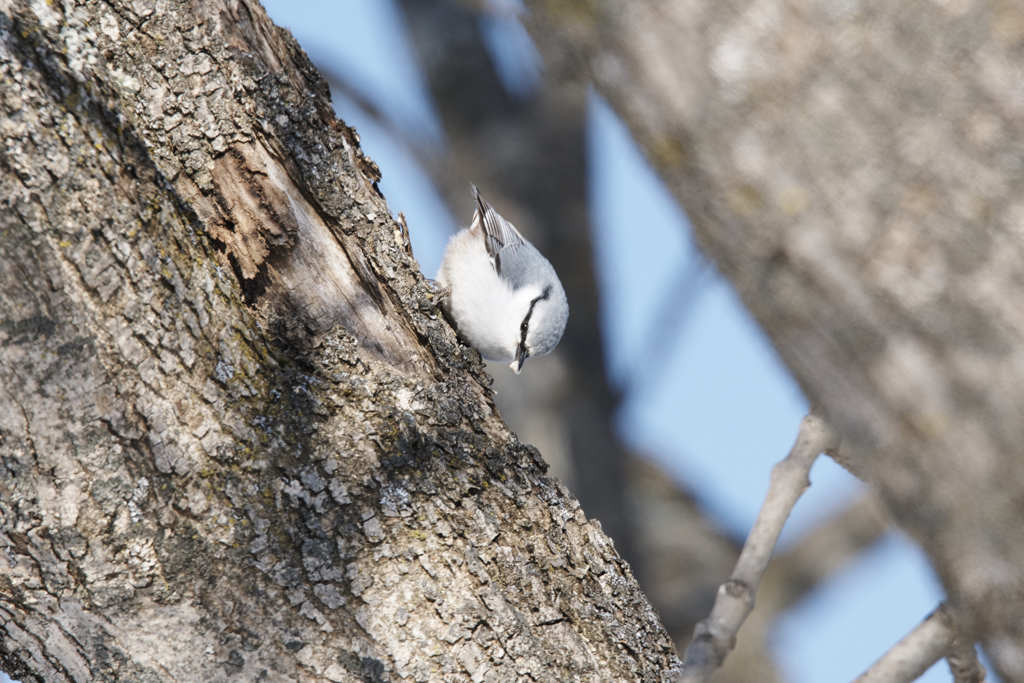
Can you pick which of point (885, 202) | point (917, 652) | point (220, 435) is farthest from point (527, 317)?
point (885, 202)

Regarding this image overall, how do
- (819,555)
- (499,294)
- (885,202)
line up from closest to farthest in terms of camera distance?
(885,202), (499,294), (819,555)

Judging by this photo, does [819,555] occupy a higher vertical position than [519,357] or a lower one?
higher

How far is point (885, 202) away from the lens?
1018 mm

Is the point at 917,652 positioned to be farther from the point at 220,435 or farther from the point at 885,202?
the point at 220,435

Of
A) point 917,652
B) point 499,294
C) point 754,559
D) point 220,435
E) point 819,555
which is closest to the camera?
point 917,652

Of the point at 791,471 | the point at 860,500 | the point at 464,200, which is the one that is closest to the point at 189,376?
the point at 791,471

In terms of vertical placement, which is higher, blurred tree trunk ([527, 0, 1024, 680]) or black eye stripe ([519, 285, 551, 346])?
black eye stripe ([519, 285, 551, 346])

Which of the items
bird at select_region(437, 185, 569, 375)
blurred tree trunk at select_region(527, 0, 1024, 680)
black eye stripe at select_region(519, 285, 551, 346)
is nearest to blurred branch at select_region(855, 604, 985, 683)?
blurred tree trunk at select_region(527, 0, 1024, 680)

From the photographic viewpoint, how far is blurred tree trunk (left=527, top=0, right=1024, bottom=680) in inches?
38.9

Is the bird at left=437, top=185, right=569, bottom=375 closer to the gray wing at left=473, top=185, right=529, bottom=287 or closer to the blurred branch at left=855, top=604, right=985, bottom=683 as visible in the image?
the gray wing at left=473, top=185, right=529, bottom=287

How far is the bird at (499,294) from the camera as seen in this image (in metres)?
4.07

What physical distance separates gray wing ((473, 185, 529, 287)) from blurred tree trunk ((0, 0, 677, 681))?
216 cm

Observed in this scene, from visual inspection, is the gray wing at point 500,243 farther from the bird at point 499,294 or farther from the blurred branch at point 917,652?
the blurred branch at point 917,652

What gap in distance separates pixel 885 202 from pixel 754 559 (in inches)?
25.4
